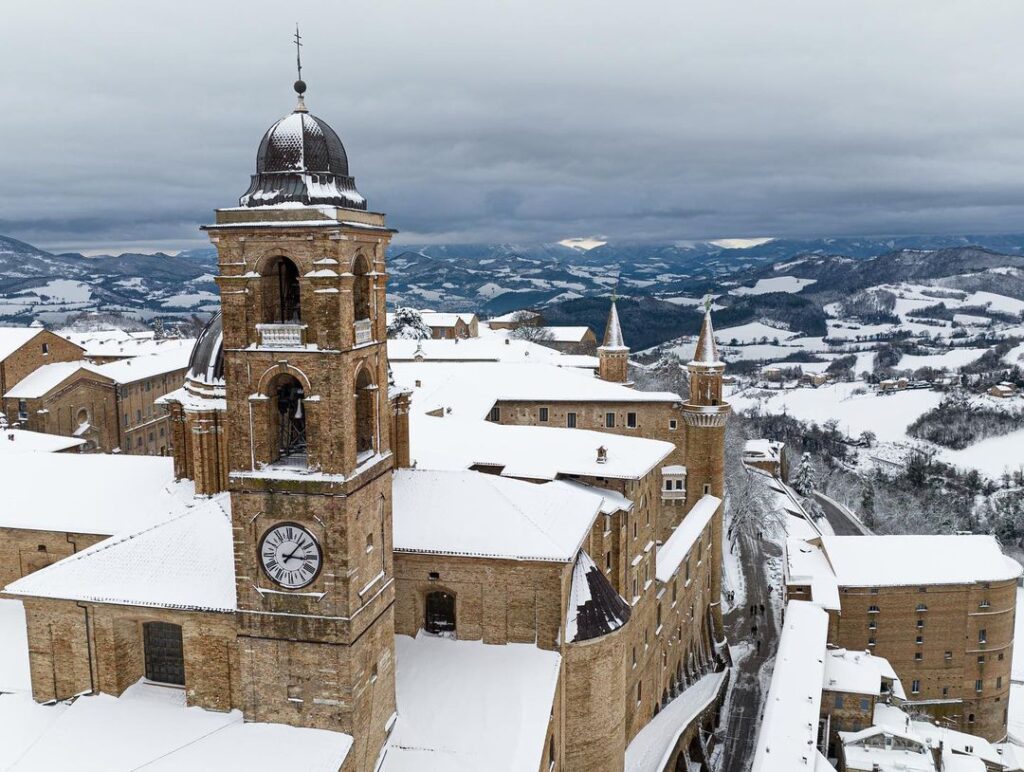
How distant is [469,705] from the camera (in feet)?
79.3

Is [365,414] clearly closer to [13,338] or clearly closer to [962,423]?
[13,338]

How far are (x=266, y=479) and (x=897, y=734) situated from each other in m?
34.5

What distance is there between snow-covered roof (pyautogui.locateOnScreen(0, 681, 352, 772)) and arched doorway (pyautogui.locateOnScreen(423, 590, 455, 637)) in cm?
730

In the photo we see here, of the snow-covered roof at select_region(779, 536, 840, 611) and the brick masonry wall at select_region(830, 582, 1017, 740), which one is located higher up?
the snow-covered roof at select_region(779, 536, 840, 611)

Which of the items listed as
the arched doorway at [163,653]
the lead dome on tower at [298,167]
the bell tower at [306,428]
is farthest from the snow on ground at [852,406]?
the lead dome on tower at [298,167]

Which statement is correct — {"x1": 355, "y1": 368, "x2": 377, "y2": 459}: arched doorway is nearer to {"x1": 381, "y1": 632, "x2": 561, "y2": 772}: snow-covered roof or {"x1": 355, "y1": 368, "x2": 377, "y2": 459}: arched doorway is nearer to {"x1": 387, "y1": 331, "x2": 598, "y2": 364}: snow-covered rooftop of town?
{"x1": 381, "y1": 632, "x2": 561, "y2": 772}: snow-covered roof

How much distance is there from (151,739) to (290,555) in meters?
6.24

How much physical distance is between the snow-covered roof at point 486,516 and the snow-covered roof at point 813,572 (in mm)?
26845

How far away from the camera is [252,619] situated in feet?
68.9

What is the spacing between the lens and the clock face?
20.3m

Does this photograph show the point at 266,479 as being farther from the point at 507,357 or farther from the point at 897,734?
the point at 507,357

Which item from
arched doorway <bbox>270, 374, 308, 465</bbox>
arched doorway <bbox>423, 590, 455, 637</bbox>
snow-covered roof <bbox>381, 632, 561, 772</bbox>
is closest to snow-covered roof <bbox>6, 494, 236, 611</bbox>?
arched doorway <bbox>270, 374, 308, 465</bbox>

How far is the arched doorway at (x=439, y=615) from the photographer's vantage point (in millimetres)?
27672

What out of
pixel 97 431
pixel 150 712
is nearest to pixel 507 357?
pixel 97 431
